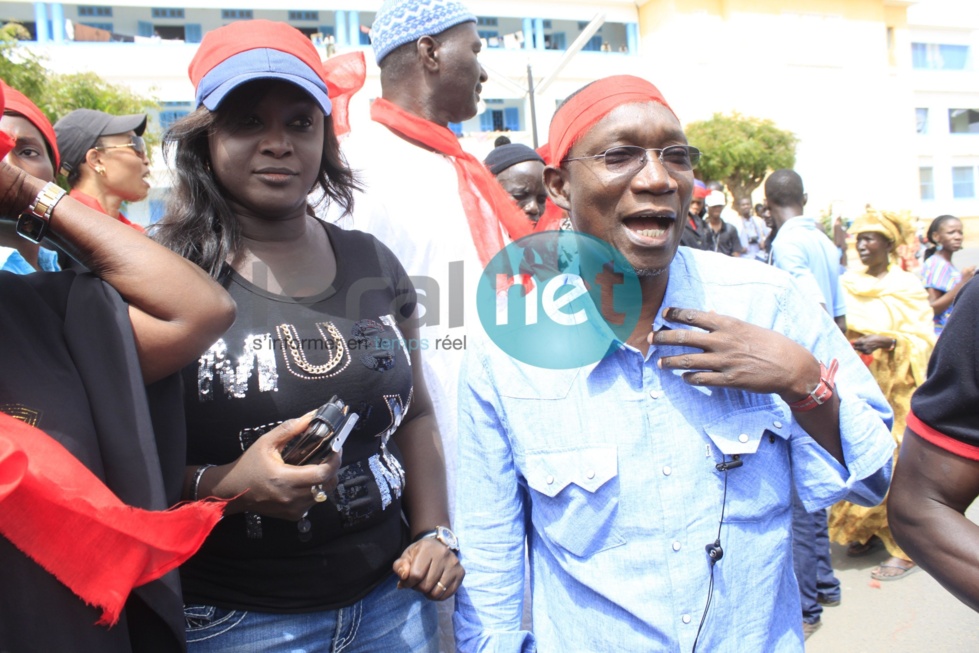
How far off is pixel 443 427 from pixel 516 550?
0.72 meters

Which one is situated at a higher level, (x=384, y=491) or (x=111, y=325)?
(x=111, y=325)

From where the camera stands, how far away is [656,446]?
165 centimetres

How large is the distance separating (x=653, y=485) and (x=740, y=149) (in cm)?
2928

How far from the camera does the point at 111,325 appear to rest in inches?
54.9

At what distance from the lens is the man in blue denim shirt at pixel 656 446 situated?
1.58 m

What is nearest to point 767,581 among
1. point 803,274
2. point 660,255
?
point 660,255

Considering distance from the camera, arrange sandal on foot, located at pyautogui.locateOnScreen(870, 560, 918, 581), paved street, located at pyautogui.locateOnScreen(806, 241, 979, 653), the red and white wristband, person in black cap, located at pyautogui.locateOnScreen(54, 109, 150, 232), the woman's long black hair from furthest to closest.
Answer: sandal on foot, located at pyautogui.locateOnScreen(870, 560, 918, 581)
paved street, located at pyautogui.locateOnScreen(806, 241, 979, 653)
person in black cap, located at pyautogui.locateOnScreen(54, 109, 150, 232)
the woman's long black hair
the red and white wristband

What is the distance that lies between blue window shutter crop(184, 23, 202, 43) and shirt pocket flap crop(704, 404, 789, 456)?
38.9 meters

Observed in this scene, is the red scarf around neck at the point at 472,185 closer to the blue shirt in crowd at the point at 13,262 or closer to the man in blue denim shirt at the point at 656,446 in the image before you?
the man in blue denim shirt at the point at 656,446

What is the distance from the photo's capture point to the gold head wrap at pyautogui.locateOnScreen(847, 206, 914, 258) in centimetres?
516

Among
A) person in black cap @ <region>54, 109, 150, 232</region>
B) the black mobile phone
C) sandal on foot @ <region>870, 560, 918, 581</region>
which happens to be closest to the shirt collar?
the black mobile phone

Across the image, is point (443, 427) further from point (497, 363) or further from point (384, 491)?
point (497, 363)
